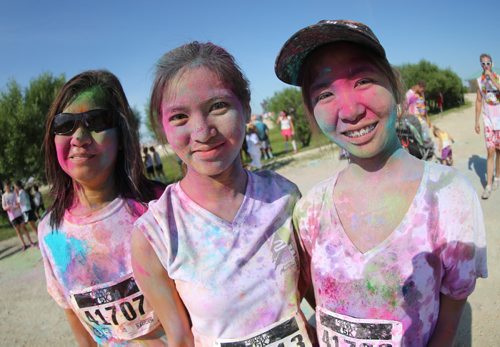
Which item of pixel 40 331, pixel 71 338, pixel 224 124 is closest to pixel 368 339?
pixel 224 124

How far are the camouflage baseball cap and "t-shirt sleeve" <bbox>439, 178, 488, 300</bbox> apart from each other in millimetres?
617

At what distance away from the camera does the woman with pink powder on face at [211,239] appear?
1441mm

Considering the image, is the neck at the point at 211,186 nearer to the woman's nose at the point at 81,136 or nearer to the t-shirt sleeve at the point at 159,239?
the t-shirt sleeve at the point at 159,239

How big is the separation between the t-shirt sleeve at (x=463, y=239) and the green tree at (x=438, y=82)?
2658 cm

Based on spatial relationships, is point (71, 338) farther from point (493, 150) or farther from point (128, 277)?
point (493, 150)

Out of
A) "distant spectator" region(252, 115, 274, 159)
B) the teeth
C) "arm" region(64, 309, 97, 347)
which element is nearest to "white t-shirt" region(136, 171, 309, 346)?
the teeth

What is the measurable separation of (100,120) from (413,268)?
1643 mm

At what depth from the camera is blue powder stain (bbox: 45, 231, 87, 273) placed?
1.83 meters

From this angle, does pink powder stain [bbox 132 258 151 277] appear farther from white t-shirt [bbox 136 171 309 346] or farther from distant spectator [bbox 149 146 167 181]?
distant spectator [bbox 149 146 167 181]

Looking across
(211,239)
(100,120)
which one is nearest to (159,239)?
(211,239)

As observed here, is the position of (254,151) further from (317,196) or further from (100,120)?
(317,196)

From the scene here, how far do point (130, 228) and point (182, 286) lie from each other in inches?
21.9

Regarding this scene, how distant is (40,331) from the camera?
4.73m

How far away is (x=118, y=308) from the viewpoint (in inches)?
70.4
